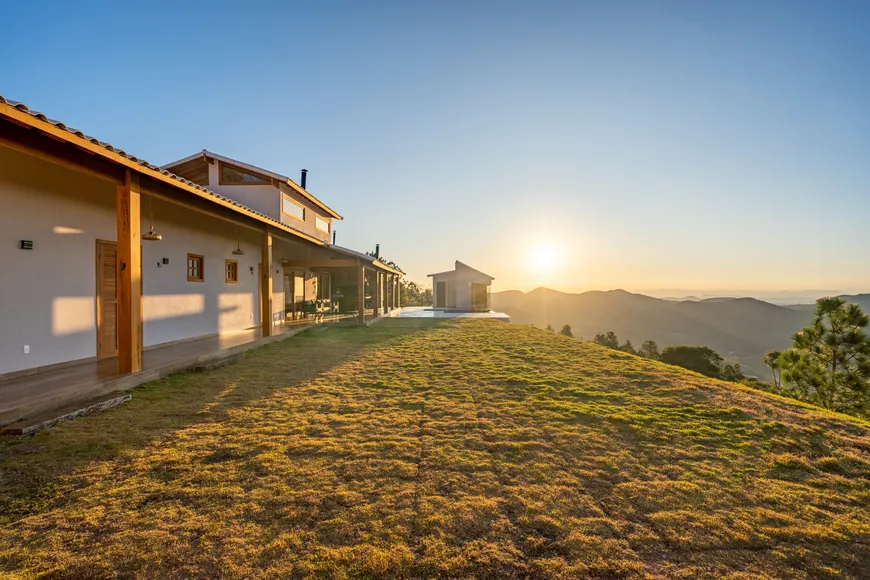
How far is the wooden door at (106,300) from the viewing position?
6.30m

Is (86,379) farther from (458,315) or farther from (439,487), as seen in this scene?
(458,315)

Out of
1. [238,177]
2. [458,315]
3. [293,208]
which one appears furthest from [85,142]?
[458,315]

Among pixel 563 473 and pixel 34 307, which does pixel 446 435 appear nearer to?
pixel 563 473

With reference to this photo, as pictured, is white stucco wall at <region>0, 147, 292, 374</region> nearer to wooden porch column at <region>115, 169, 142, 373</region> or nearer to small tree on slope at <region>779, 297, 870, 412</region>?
wooden porch column at <region>115, 169, 142, 373</region>

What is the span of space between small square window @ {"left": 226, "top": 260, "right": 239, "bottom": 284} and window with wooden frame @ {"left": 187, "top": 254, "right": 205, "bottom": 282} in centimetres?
114

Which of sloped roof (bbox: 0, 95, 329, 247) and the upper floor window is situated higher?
the upper floor window

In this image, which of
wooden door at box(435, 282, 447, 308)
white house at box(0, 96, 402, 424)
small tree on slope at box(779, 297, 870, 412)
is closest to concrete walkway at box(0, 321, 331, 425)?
white house at box(0, 96, 402, 424)

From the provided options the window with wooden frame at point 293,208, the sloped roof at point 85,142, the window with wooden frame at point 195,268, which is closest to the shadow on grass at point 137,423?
the window with wooden frame at point 195,268

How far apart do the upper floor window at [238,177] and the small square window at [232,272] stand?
13.1 feet

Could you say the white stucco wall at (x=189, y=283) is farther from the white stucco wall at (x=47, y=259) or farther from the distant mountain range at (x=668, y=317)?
the distant mountain range at (x=668, y=317)

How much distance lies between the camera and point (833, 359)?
53.7 ft

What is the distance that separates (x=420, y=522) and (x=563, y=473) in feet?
4.67

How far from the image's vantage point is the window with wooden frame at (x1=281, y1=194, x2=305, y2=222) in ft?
44.4

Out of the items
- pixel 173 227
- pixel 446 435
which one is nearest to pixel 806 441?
pixel 446 435
